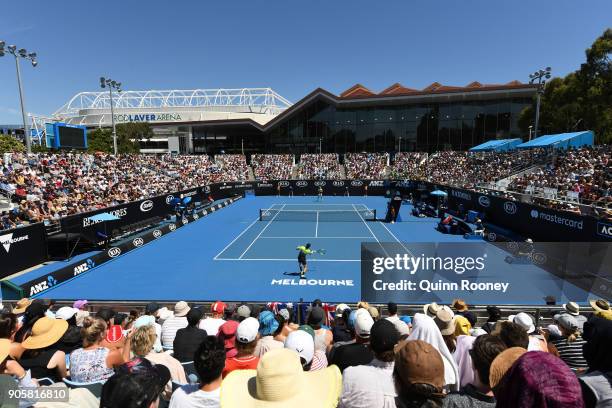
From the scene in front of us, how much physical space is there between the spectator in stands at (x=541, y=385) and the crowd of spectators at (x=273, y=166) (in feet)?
187

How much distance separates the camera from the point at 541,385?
71.0 inches

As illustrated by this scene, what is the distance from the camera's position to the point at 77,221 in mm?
20609

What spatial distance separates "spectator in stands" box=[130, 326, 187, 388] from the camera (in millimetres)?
4117

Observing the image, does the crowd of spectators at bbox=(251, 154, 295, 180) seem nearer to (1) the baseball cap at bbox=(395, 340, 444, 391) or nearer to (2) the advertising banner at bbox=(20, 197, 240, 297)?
(2) the advertising banner at bbox=(20, 197, 240, 297)

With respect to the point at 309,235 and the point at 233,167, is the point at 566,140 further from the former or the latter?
the point at 233,167

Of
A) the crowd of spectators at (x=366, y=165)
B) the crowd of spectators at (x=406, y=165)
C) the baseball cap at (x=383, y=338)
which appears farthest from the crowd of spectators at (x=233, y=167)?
the baseball cap at (x=383, y=338)

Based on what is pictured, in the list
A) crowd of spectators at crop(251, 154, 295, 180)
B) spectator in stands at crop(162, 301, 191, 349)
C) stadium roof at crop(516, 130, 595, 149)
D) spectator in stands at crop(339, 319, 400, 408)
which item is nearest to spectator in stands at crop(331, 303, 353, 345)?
spectator in stands at crop(162, 301, 191, 349)

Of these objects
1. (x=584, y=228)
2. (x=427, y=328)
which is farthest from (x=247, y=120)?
(x=427, y=328)

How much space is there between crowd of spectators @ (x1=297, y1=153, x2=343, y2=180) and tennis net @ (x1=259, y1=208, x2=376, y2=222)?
20.3 metres

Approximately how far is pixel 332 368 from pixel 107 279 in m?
16.6

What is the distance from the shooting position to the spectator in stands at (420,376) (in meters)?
2.49

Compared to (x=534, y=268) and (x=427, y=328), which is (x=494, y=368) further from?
(x=534, y=268)

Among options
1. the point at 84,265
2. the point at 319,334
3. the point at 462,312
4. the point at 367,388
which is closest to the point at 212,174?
the point at 84,265

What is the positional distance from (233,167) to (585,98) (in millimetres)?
48062
